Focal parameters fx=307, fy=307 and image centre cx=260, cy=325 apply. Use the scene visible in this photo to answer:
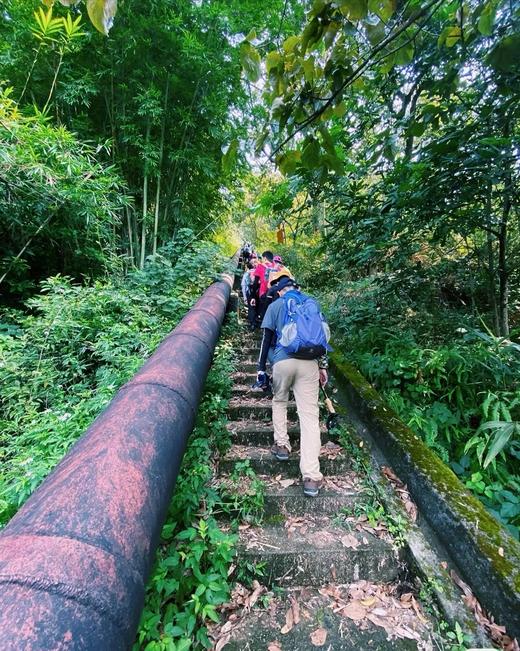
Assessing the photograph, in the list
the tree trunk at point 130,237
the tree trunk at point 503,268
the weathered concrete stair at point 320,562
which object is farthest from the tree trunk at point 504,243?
the tree trunk at point 130,237

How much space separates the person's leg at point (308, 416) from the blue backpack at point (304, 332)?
118 mm

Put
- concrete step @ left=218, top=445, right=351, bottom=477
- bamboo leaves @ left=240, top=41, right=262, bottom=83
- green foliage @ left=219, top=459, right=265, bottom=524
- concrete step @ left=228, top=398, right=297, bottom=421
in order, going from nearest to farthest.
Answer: bamboo leaves @ left=240, top=41, right=262, bottom=83
green foliage @ left=219, top=459, right=265, bottom=524
concrete step @ left=218, top=445, right=351, bottom=477
concrete step @ left=228, top=398, right=297, bottom=421

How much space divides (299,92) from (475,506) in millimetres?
2418

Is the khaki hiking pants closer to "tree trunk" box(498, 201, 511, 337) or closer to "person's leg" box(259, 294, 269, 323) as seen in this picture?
"tree trunk" box(498, 201, 511, 337)

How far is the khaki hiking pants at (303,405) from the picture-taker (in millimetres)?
2338

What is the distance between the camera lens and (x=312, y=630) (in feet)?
5.18

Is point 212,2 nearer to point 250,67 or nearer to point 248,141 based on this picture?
point 248,141

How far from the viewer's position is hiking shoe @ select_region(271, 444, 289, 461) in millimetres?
2533

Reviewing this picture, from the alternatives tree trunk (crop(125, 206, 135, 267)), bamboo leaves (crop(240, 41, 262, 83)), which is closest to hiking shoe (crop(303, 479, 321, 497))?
bamboo leaves (crop(240, 41, 262, 83))

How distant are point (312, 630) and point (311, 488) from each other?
776 mm

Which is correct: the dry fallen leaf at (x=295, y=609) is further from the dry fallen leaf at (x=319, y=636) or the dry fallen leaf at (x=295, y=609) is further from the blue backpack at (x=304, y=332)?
the blue backpack at (x=304, y=332)

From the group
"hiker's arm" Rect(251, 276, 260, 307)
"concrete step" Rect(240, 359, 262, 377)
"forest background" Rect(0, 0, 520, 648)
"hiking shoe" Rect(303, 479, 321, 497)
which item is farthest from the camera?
"hiker's arm" Rect(251, 276, 260, 307)

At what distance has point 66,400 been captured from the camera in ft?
8.82

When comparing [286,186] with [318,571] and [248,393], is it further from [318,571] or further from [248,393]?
[318,571]
